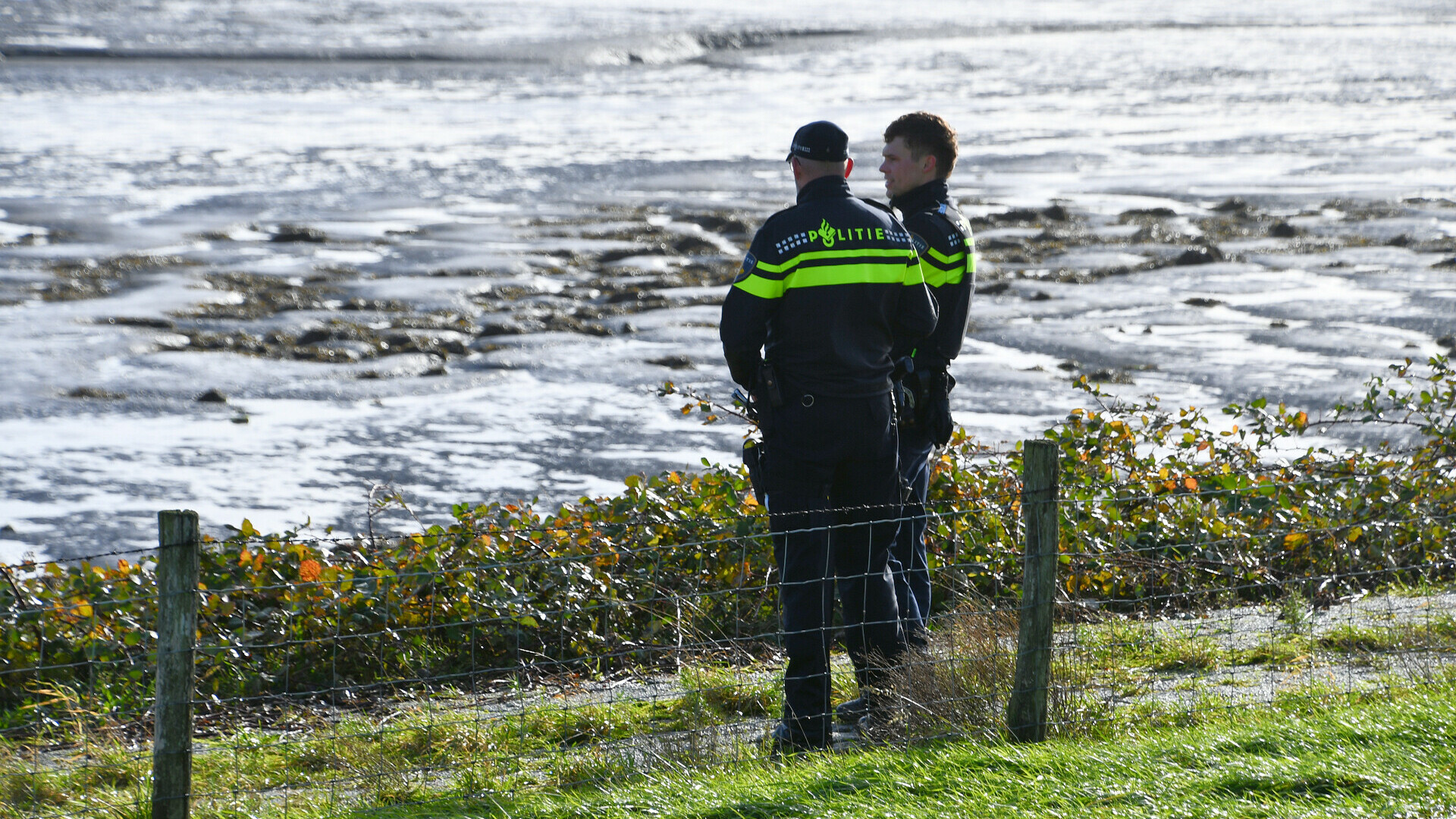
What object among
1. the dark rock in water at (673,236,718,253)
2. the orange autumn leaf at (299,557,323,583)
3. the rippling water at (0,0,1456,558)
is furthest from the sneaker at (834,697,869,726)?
the dark rock in water at (673,236,718,253)

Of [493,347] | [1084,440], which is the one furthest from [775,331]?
[493,347]

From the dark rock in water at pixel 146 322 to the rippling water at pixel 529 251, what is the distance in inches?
1.9

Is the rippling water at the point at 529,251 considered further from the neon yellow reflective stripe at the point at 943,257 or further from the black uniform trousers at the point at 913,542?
the neon yellow reflective stripe at the point at 943,257

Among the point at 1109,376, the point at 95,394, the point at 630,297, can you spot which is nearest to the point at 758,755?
the point at 1109,376

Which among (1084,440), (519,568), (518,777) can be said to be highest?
(1084,440)

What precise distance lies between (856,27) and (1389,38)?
2277 centimetres

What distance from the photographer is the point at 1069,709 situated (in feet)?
16.1

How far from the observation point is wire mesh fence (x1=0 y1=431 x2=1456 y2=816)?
4805mm

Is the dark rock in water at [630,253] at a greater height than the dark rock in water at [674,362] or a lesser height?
greater

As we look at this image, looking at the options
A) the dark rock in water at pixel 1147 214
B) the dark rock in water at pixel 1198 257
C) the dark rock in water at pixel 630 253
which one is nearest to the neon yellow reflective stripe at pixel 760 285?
the dark rock in water at pixel 630 253

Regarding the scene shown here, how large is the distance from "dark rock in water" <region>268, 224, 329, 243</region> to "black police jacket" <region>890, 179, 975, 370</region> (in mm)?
14463

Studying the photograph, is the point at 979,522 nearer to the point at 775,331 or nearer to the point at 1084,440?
the point at 1084,440

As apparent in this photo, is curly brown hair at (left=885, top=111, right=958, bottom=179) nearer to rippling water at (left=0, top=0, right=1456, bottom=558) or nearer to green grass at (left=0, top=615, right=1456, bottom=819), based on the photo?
green grass at (left=0, top=615, right=1456, bottom=819)

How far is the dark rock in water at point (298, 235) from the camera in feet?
60.8
